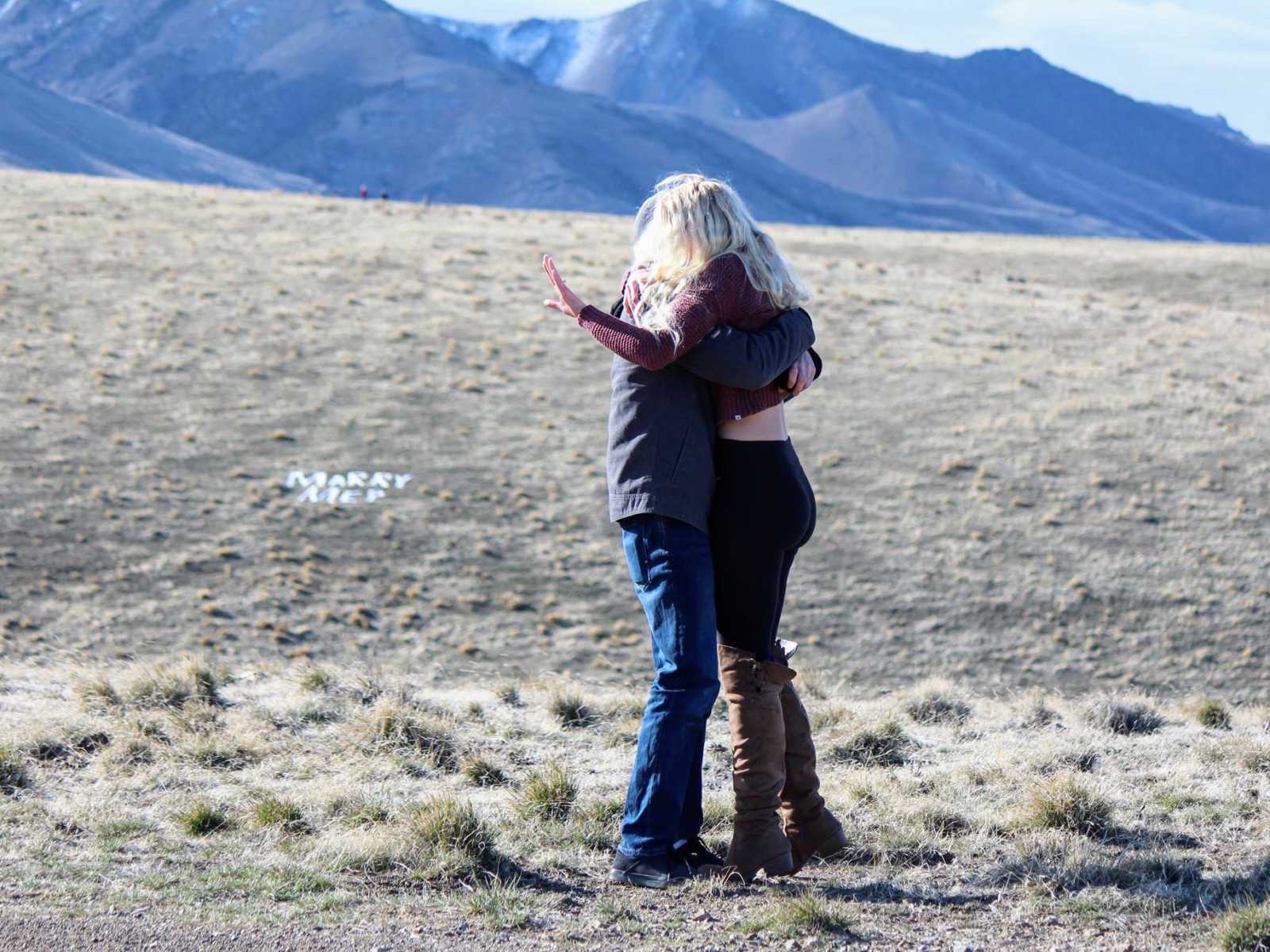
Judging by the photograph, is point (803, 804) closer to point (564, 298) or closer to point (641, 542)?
point (641, 542)

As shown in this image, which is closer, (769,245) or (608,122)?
(769,245)

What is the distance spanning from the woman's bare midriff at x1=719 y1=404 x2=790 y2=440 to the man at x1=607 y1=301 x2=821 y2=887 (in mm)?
58

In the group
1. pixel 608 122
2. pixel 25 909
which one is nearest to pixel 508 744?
pixel 25 909

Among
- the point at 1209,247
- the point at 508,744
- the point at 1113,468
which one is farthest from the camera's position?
the point at 1209,247

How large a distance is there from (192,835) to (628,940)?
6.03ft

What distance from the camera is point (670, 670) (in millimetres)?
4219

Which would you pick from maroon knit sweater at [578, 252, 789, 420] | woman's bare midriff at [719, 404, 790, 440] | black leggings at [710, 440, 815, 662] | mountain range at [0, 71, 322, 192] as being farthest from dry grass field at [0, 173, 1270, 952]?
mountain range at [0, 71, 322, 192]

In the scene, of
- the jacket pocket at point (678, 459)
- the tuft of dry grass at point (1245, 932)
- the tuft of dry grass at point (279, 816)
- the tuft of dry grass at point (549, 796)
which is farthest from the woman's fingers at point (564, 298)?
the tuft of dry grass at point (1245, 932)

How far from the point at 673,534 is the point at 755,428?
448mm

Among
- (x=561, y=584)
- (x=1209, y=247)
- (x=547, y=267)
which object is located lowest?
(x=561, y=584)

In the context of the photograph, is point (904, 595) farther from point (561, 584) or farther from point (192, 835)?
point (192, 835)

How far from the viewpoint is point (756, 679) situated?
4297mm

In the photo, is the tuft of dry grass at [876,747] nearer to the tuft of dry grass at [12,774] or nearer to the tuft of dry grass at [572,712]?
the tuft of dry grass at [572,712]

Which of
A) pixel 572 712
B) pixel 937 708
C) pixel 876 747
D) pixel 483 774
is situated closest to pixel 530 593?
pixel 937 708
